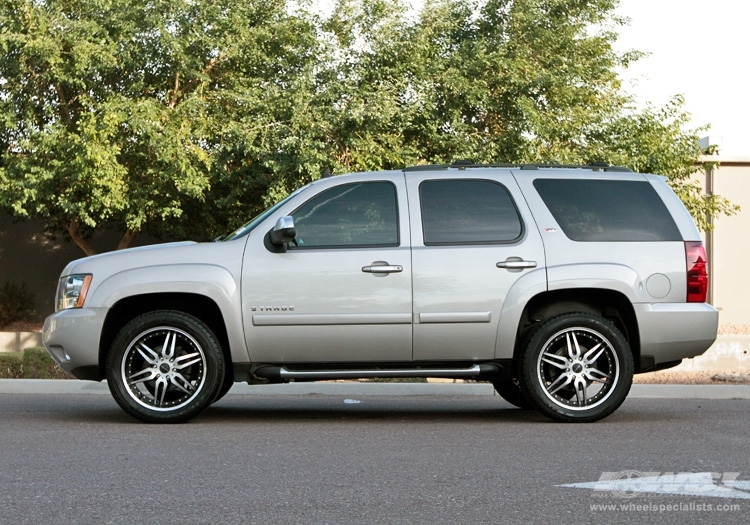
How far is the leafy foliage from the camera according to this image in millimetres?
20828

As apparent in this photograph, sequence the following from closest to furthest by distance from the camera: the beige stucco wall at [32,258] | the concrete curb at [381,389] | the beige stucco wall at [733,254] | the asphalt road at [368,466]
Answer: the asphalt road at [368,466]
the concrete curb at [381,389]
the beige stucco wall at [733,254]
the beige stucco wall at [32,258]

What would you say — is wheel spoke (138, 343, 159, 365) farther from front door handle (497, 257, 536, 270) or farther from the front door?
front door handle (497, 257, 536, 270)

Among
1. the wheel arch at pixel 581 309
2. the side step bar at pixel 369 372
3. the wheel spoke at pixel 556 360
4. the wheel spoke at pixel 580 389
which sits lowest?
the wheel spoke at pixel 580 389

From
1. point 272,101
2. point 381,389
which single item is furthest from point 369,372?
point 272,101

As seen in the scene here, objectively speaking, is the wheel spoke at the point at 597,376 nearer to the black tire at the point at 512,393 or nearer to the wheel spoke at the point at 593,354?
the wheel spoke at the point at 593,354

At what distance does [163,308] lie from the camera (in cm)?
923

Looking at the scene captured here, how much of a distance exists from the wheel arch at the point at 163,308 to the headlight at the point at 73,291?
0.27 metres

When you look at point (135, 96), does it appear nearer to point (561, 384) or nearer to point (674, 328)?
point (561, 384)

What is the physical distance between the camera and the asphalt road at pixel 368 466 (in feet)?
17.7

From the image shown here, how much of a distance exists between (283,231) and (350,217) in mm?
673

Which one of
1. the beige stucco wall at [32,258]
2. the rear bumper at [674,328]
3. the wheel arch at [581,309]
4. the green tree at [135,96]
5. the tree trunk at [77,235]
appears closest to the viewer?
the rear bumper at [674,328]

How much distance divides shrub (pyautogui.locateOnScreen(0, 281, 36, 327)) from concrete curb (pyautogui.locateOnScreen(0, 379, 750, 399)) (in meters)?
15.6

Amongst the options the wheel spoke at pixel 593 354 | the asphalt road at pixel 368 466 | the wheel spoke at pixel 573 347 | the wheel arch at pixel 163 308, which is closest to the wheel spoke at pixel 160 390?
the asphalt road at pixel 368 466
